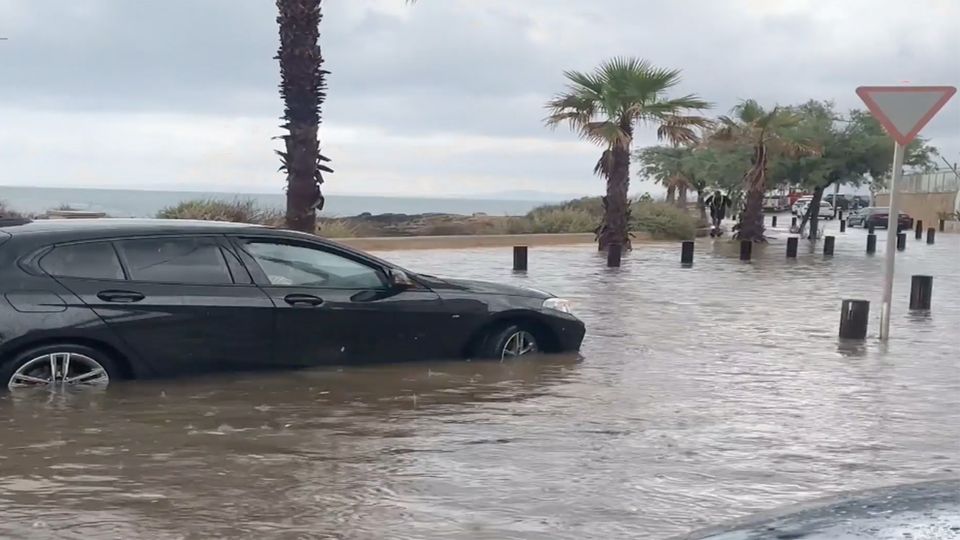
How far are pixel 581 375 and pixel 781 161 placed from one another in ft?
119

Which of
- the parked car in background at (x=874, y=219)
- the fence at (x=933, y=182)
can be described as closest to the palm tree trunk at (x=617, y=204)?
the parked car in background at (x=874, y=219)

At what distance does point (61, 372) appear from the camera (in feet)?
25.8

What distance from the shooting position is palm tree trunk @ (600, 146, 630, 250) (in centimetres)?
3058

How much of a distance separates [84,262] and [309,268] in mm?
1678

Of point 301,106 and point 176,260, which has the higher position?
point 301,106

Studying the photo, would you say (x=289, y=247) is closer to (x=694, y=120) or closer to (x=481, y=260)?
(x=481, y=260)

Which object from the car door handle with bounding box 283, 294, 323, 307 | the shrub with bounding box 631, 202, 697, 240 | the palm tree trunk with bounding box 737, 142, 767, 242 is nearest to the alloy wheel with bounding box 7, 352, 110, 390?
the car door handle with bounding box 283, 294, 323, 307

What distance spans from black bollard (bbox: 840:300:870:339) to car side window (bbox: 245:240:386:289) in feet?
18.7

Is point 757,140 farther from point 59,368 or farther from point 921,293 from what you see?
point 59,368

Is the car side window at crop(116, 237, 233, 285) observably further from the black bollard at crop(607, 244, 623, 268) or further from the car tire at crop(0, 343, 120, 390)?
the black bollard at crop(607, 244, 623, 268)

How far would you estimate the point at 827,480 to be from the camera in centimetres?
629

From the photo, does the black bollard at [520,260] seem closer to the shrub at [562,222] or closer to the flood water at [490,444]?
the flood water at [490,444]

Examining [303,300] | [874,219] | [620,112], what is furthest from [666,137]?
[874,219]

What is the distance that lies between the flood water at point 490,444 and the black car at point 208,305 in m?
0.21
